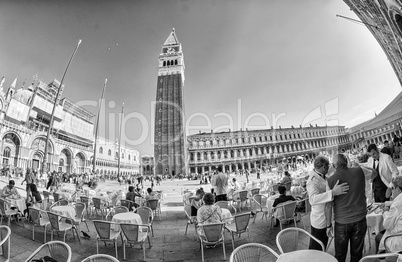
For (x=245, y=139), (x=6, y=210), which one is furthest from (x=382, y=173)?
(x=245, y=139)

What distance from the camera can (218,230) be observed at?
3.26 meters

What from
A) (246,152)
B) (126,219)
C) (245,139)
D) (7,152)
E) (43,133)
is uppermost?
(245,139)

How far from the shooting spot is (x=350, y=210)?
2.06 meters

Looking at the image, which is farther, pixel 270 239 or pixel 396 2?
pixel 396 2

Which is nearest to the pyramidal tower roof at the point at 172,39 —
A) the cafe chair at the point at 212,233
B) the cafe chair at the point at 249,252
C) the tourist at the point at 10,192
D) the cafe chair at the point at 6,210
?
the tourist at the point at 10,192

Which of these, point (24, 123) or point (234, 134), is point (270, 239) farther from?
point (234, 134)

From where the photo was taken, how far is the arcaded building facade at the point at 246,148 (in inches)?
2335

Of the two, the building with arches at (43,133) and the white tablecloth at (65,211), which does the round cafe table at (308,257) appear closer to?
the white tablecloth at (65,211)

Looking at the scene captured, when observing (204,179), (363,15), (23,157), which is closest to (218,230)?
(363,15)

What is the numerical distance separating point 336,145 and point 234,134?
36.3m

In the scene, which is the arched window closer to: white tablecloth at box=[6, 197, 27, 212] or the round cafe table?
white tablecloth at box=[6, 197, 27, 212]

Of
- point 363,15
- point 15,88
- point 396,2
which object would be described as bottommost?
point 396,2

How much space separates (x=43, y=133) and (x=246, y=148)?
Answer: 49.5 meters

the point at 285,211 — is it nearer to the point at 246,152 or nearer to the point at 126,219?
the point at 126,219
